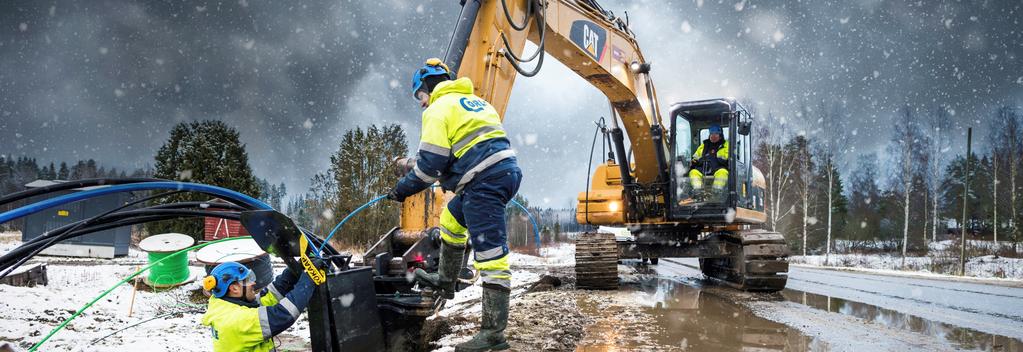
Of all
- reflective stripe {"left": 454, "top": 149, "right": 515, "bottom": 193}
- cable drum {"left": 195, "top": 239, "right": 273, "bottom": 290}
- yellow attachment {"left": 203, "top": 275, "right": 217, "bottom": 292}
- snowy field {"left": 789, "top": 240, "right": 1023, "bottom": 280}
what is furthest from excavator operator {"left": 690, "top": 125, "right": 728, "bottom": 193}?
snowy field {"left": 789, "top": 240, "right": 1023, "bottom": 280}

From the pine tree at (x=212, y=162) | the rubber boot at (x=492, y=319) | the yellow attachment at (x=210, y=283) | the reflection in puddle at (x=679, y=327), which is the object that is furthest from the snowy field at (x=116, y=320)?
the pine tree at (x=212, y=162)

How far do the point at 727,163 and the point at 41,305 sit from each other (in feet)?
29.6

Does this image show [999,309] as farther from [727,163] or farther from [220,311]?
[220,311]

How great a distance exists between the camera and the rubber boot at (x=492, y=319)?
3.10 m

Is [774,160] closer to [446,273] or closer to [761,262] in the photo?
[761,262]

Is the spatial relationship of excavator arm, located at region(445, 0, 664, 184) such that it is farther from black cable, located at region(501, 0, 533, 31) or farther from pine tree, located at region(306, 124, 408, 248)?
pine tree, located at region(306, 124, 408, 248)

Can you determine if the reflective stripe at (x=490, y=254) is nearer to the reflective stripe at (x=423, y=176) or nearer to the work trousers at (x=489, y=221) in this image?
the work trousers at (x=489, y=221)

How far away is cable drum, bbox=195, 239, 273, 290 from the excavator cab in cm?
549

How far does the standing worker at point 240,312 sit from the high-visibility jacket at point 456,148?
0.83 m

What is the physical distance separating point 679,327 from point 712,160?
4.06 m

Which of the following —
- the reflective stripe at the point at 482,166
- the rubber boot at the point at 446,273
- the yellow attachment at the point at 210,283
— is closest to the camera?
the yellow attachment at the point at 210,283

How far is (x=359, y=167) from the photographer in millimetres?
18688

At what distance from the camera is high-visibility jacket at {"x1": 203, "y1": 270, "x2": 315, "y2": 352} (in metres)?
2.79

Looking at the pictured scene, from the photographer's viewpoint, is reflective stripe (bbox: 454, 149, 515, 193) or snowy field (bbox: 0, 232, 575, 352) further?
snowy field (bbox: 0, 232, 575, 352)
